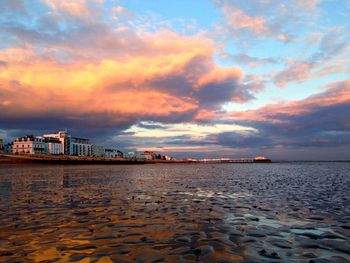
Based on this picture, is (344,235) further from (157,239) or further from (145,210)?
(145,210)

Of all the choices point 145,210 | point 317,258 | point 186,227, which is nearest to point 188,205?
point 145,210

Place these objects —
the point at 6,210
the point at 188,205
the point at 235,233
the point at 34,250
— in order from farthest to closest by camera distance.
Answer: the point at 188,205, the point at 6,210, the point at 235,233, the point at 34,250

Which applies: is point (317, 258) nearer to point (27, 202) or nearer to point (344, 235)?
point (344, 235)

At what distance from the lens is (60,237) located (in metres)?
13.5

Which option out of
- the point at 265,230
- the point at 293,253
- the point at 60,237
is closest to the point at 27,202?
the point at 60,237

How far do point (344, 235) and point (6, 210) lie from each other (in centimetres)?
2064

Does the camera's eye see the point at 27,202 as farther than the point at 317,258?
Yes

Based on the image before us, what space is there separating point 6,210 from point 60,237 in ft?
30.7

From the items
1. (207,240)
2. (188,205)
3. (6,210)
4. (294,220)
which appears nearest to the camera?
(207,240)

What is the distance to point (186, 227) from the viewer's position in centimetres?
1554

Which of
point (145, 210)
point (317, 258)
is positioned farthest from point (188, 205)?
point (317, 258)

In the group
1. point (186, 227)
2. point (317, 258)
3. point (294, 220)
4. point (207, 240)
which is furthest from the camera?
point (294, 220)

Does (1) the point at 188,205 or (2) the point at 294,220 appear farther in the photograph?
(1) the point at 188,205

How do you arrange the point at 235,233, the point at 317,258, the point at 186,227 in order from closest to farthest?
the point at 317,258
the point at 235,233
the point at 186,227
